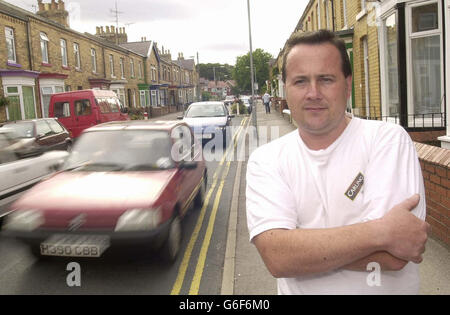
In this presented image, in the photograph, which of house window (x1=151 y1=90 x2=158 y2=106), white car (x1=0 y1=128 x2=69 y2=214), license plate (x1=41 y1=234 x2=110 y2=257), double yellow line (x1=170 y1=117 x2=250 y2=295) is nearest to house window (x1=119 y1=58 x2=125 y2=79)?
house window (x1=151 y1=90 x2=158 y2=106)

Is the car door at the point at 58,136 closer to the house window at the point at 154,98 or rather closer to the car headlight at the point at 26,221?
the car headlight at the point at 26,221

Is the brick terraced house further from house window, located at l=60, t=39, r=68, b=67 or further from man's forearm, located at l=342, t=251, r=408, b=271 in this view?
man's forearm, located at l=342, t=251, r=408, b=271

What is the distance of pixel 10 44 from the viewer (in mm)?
20203

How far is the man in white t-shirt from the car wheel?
2.98 meters

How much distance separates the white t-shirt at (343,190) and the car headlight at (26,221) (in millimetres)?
3367

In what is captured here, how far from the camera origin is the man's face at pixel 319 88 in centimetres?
170

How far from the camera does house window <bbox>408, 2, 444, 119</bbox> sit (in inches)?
310

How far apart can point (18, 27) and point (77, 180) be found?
19512 mm

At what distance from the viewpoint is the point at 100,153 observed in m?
5.65

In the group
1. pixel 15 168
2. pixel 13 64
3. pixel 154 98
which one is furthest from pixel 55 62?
pixel 154 98

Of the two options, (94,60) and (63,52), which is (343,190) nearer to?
(63,52)

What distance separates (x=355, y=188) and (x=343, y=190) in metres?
0.05

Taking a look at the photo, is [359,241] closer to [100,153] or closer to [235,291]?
[235,291]

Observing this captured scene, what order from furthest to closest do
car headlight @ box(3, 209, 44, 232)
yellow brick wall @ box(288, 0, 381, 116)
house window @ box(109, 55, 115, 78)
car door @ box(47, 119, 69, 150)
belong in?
house window @ box(109, 55, 115, 78)
car door @ box(47, 119, 69, 150)
yellow brick wall @ box(288, 0, 381, 116)
car headlight @ box(3, 209, 44, 232)
